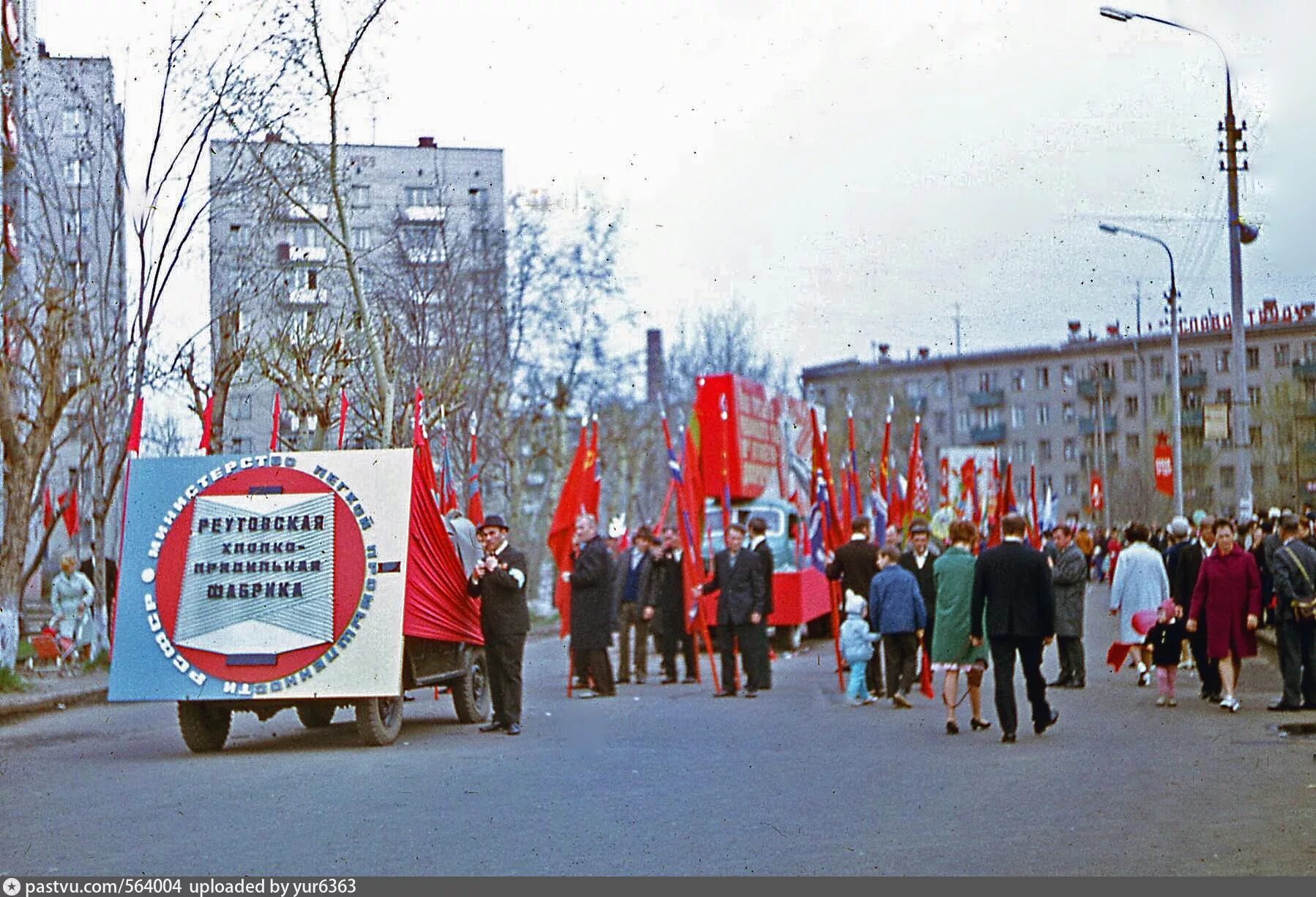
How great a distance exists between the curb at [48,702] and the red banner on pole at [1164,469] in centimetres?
2945

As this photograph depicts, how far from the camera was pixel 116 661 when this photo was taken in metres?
15.9

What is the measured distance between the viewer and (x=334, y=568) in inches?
625

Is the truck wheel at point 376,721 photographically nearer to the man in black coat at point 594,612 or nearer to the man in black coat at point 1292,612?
the man in black coat at point 594,612

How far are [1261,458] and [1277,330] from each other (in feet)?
8.48

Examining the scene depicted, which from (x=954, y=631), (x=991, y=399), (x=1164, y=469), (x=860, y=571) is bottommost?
(x=954, y=631)

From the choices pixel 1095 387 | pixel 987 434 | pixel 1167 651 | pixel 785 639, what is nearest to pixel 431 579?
pixel 1167 651

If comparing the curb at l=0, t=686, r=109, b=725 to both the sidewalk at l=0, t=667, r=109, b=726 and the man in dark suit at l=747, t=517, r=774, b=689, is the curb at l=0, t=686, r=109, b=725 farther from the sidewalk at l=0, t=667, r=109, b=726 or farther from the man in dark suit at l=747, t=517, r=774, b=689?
the man in dark suit at l=747, t=517, r=774, b=689

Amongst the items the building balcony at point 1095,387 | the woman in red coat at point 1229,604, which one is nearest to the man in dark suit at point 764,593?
the woman in red coat at point 1229,604

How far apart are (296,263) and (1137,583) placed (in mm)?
16835

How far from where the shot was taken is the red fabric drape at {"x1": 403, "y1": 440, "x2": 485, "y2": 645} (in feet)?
53.1

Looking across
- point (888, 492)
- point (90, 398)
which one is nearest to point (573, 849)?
point (90, 398)

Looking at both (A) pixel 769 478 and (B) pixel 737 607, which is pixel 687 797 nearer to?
(B) pixel 737 607

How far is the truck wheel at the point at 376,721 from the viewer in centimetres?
1575

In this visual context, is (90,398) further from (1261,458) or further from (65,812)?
(1261,458)
